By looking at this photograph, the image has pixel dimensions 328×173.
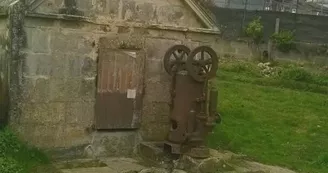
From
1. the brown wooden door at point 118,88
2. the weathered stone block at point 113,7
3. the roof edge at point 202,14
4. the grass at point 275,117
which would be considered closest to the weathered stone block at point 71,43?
the brown wooden door at point 118,88

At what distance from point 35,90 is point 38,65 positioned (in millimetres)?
Result: 360

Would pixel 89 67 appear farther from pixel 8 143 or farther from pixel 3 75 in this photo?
pixel 8 143

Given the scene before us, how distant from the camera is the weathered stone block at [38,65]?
309 inches

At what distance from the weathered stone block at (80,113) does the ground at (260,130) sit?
61 centimetres

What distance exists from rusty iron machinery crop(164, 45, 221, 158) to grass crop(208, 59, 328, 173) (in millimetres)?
1834

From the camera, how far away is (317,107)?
14797 mm

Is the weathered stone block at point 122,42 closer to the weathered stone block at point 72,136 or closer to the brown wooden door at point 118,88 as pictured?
the brown wooden door at point 118,88

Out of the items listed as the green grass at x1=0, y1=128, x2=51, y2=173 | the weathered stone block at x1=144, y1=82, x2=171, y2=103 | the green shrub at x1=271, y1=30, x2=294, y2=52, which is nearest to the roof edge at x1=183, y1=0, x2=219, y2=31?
the weathered stone block at x1=144, y1=82, x2=171, y2=103

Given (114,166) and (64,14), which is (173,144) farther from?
(64,14)

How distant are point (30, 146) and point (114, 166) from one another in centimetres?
126

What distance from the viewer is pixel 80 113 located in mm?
8477

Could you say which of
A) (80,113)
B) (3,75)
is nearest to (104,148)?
(80,113)

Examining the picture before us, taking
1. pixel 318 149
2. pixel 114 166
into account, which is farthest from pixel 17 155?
pixel 318 149

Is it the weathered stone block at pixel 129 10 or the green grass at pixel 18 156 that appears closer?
the green grass at pixel 18 156
